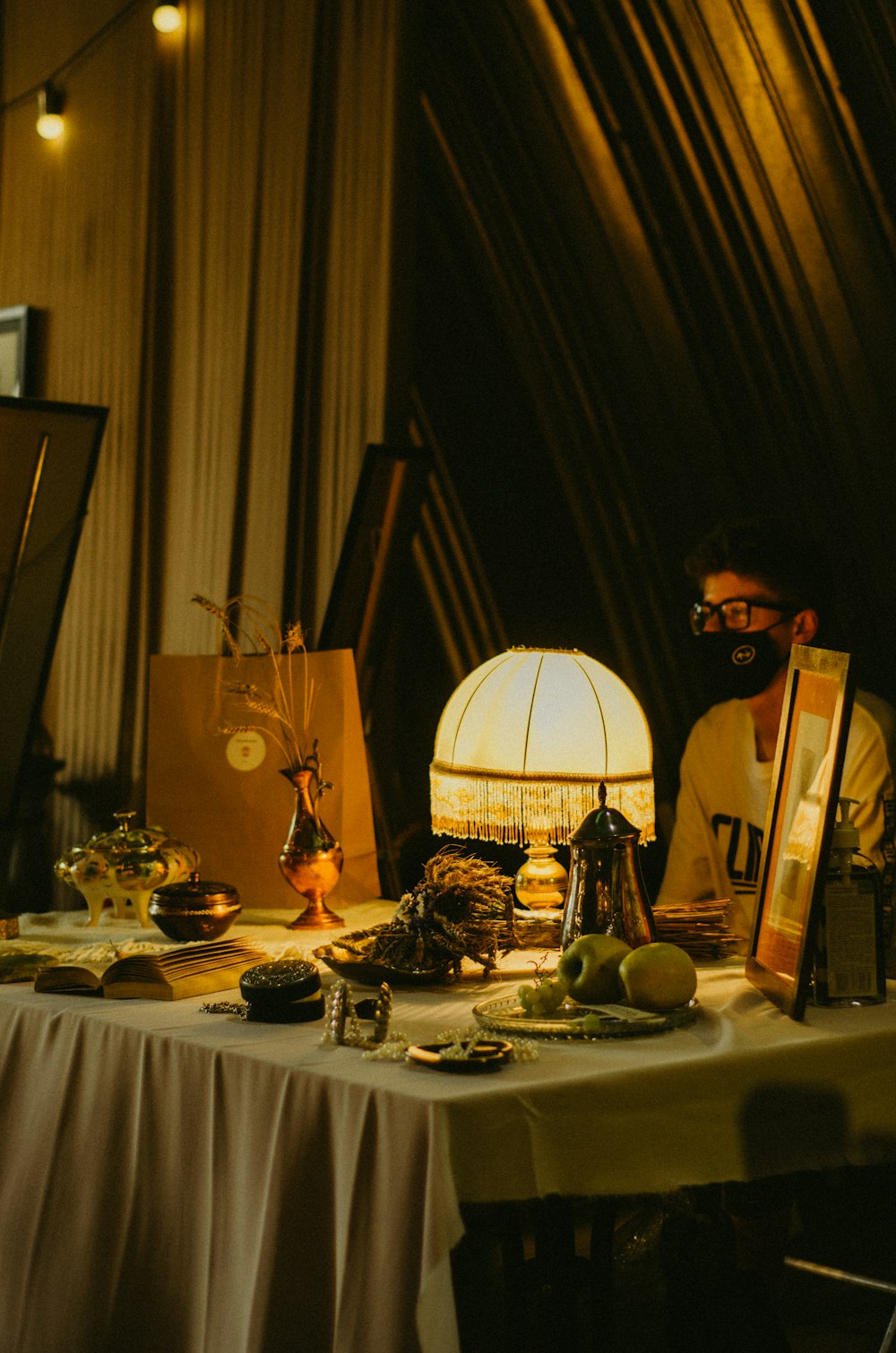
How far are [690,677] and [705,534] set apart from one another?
0.98ft

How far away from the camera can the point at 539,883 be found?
6.62ft

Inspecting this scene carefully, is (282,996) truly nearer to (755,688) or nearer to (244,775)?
(244,775)

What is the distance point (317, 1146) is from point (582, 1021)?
32 centimetres

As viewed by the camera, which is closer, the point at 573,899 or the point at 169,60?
the point at 573,899

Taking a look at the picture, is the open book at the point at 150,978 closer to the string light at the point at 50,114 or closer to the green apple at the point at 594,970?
the green apple at the point at 594,970

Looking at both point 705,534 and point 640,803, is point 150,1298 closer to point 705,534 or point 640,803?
point 640,803

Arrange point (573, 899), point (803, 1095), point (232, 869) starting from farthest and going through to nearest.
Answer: point (232, 869) → point (573, 899) → point (803, 1095)

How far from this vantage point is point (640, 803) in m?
1.98

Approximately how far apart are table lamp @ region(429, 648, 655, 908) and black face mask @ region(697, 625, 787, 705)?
20 centimetres

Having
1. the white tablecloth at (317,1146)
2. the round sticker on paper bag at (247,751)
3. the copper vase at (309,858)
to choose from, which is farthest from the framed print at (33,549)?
the white tablecloth at (317,1146)

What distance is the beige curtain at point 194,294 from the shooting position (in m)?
2.97

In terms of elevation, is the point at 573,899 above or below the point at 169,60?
below

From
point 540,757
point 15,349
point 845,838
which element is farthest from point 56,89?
point 845,838

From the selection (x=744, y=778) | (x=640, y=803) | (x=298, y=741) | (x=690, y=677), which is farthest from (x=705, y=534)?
(x=298, y=741)
